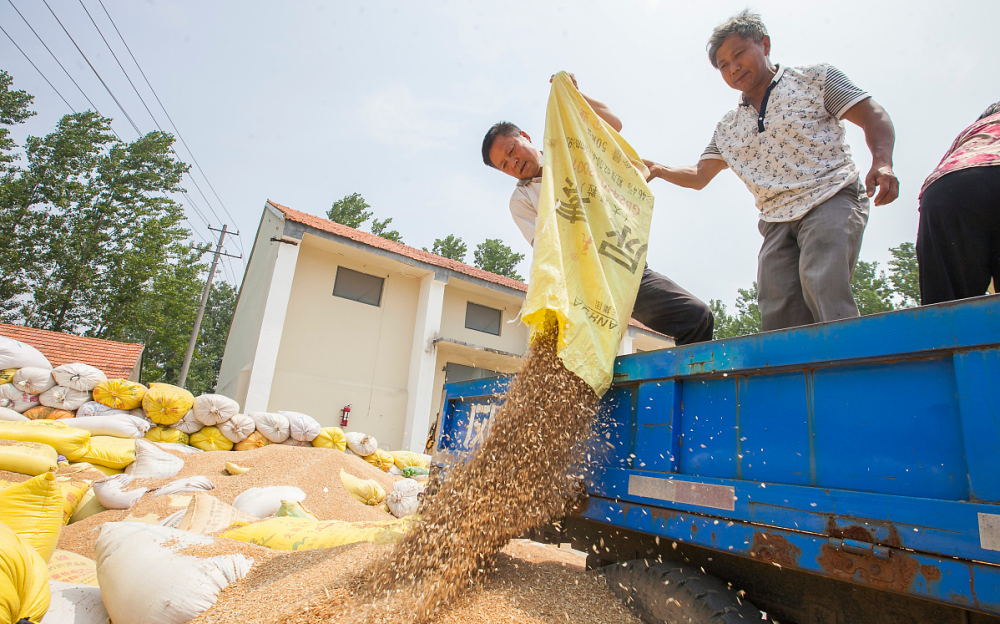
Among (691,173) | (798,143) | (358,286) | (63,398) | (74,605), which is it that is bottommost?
(74,605)

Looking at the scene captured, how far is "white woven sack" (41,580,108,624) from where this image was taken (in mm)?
2172

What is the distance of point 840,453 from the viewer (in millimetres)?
1526

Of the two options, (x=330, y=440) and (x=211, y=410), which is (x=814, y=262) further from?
(x=211, y=410)

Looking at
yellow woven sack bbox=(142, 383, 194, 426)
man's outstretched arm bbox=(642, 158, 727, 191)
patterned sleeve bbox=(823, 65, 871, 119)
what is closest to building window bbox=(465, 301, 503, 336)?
yellow woven sack bbox=(142, 383, 194, 426)

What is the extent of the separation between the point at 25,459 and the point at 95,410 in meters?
2.94

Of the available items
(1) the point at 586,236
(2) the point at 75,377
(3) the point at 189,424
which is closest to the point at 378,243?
(3) the point at 189,424

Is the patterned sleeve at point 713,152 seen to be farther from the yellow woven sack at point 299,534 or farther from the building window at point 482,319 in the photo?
the building window at point 482,319

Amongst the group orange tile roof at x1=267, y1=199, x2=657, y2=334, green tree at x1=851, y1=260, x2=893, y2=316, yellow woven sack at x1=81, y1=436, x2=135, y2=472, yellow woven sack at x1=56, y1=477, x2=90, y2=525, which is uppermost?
green tree at x1=851, y1=260, x2=893, y2=316

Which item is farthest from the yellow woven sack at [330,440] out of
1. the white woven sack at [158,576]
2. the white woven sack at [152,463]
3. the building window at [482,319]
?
the building window at [482,319]

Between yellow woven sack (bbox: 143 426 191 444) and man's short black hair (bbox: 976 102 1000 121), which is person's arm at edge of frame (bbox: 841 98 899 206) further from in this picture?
yellow woven sack (bbox: 143 426 191 444)

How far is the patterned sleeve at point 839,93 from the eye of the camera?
2.37 meters

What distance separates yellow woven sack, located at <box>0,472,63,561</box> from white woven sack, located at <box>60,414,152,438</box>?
13.4ft

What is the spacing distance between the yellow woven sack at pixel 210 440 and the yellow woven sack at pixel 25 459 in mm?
2686

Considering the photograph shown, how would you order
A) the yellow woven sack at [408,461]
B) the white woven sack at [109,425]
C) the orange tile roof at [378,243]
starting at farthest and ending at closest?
the orange tile roof at [378,243]
the yellow woven sack at [408,461]
the white woven sack at [109,425]
